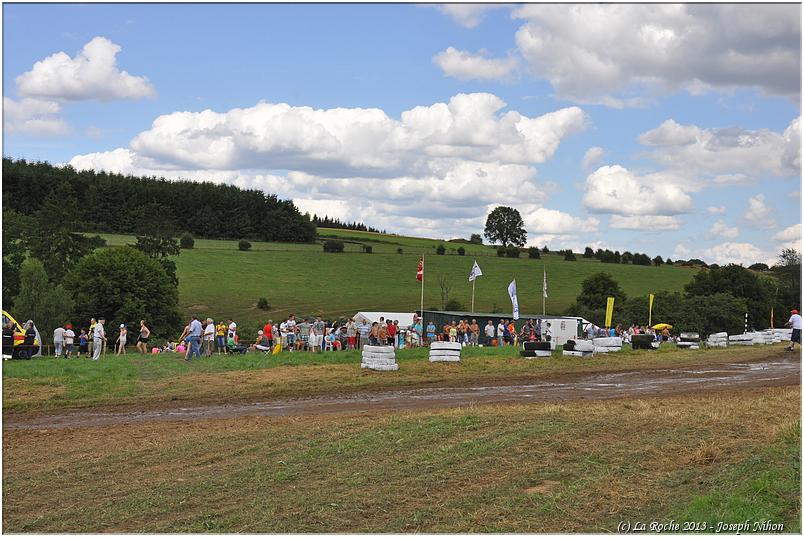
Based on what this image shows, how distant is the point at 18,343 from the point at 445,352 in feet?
48.5

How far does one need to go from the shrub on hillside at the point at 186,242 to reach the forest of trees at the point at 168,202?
16.8 ft

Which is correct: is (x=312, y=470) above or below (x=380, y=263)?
below

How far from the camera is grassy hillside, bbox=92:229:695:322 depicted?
84.4 metres

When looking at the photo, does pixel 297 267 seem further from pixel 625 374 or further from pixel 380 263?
pixel 625 374

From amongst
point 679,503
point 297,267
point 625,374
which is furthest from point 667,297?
point 679,503

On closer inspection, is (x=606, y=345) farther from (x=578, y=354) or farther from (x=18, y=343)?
(x=18, y=343)

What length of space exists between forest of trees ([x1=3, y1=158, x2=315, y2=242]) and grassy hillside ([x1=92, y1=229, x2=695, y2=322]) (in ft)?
22.4

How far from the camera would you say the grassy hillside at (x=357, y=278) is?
84.4m

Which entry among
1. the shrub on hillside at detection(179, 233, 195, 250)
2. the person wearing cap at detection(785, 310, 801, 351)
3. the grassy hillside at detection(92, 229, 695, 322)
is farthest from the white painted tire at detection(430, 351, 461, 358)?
the shrub on hillside at detection(179, 233, 195, 250)

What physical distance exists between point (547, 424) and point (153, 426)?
767cm

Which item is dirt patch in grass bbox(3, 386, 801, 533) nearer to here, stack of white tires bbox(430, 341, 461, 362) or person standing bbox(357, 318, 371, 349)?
stack of white tires bbox(430, 341, 461, 362)

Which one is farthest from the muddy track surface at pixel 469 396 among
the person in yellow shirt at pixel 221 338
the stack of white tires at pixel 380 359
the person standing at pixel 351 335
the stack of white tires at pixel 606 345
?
the person in yellow shirt at pixel 221 338

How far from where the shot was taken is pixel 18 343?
96.6ft

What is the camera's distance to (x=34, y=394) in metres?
21.3
